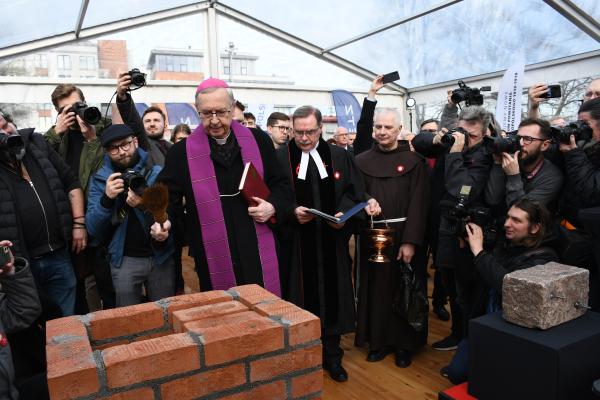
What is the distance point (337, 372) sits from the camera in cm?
297

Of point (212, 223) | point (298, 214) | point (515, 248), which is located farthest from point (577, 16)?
point (212, 223)

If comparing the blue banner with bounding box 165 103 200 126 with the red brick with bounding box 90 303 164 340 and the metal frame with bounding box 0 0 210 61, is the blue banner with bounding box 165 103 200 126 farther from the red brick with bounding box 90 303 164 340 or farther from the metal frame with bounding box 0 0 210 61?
the red brick with bounding box 90 303 164 340

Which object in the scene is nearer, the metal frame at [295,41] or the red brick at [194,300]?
the red brick at [194,300]

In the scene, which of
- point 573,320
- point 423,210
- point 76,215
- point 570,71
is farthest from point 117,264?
point 570,71

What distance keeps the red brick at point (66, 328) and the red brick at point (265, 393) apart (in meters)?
0.48

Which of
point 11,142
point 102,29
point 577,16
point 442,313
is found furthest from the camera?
point 102,29

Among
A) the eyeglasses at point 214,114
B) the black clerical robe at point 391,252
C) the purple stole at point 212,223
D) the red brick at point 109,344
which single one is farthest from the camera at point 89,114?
the black clerical robe at point 391,252

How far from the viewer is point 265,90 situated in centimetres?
973

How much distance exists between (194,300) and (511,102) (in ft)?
9.46

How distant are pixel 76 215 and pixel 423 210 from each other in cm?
215

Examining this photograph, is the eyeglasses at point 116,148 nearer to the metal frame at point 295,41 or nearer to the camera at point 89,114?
the camera at point 89,114

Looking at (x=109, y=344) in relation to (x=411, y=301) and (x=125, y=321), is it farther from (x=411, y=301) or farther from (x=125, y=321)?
(x=411, y=301)

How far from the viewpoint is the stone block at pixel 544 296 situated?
213 centimetres

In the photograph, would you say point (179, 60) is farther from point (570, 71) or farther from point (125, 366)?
point (125, 366)
